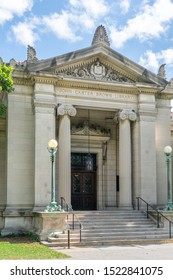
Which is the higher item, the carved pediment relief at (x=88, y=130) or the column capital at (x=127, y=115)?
the column capital at (x=127, y=115)

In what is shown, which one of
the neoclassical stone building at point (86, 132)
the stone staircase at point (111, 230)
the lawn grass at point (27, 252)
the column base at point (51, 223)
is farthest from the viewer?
the neoclassical stone building at point (86, 132)

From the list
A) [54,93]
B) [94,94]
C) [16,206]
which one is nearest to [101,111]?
[94,94]

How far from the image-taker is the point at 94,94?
24.5 metres

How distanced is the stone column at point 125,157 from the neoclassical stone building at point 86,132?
2.1 inches

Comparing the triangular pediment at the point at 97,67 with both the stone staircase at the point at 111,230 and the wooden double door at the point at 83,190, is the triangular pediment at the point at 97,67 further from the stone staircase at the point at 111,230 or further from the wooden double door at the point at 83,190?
the stone staircase at the point at 111,230

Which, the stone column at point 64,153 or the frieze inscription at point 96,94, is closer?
the stone column at point 64,153

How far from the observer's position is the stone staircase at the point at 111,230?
19.2 meters

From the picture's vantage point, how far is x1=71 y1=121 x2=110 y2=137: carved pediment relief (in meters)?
→ 26.4

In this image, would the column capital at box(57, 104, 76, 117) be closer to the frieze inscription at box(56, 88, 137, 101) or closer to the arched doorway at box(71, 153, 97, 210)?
the frieze inscription at box(56, 88, 137, 101)

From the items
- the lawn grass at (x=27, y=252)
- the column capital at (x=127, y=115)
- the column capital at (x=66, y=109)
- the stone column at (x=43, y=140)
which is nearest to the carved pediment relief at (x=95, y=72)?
the stone column at (x=43, y=140)

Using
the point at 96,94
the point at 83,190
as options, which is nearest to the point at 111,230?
the point at 83,190

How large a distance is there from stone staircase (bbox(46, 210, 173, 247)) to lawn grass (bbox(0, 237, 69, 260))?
39.0 inches

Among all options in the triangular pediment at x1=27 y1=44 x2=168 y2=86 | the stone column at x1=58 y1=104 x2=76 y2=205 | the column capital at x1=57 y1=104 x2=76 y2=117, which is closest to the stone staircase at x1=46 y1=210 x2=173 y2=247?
the stone column at x1=58 y1=104 x2=76 y2=205

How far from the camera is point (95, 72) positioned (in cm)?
2456
